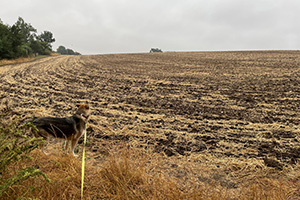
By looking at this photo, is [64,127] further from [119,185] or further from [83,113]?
[119,185]

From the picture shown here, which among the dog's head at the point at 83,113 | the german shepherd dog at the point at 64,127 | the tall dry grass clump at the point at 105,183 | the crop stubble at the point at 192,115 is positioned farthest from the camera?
the crop stubble at the point at 192,115

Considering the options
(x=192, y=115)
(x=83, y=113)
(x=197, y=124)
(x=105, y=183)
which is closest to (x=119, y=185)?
(x=105, y=183)

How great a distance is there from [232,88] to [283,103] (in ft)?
9.91

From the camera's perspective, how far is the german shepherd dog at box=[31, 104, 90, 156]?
11.9 feet

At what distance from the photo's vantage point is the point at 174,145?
4.63 metres

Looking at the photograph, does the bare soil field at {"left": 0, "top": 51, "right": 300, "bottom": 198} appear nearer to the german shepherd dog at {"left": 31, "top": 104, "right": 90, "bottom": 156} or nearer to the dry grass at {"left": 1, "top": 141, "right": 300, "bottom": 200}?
the dry grass at {"left": 1, "top": 141, "right": 300, "bottom": 200}

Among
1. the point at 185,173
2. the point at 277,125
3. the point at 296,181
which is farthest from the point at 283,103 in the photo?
the point at 185,173

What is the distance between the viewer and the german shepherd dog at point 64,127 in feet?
11.9

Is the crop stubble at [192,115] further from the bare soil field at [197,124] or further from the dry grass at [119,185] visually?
the dry grass at [119,185]

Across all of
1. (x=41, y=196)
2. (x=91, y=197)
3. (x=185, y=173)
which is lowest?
(x=185, y=173)

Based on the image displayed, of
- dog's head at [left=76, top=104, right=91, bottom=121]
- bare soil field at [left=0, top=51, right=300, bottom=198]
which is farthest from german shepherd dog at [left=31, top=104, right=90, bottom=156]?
bare soil field at [left=0, top=51, right=300, bottom=198]

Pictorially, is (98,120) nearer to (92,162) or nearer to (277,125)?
(92,162)

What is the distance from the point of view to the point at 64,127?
377cm

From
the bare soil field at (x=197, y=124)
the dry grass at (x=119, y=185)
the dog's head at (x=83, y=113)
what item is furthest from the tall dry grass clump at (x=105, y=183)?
the dog's head at (x=83, y=113)
